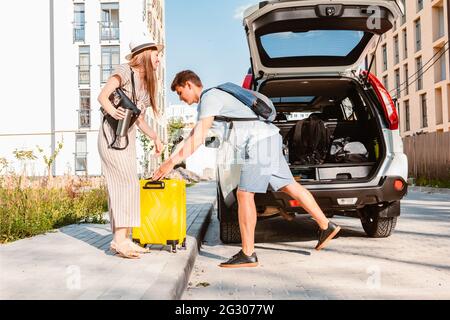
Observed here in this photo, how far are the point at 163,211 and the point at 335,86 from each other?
9.66 ft

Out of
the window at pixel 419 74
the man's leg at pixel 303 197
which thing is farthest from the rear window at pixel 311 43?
the window at pixel 419 74

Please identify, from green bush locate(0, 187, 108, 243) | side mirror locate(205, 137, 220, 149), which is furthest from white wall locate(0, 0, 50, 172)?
side mirror locate(205, 137, 220, 149)

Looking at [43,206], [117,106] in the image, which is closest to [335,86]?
[117,106]

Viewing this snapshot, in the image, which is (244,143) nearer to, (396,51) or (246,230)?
(246,230)

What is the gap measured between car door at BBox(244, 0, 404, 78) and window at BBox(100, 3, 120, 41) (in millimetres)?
33633

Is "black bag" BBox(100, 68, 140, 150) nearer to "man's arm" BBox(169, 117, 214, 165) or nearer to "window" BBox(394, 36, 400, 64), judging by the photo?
"man's arm" BBox(169, 117, 214, 165)

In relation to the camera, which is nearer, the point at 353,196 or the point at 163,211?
the point at 163,211

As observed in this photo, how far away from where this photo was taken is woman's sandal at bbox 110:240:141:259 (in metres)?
5.07

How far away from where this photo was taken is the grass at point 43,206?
23.0ft

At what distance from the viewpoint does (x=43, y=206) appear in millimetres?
8680
